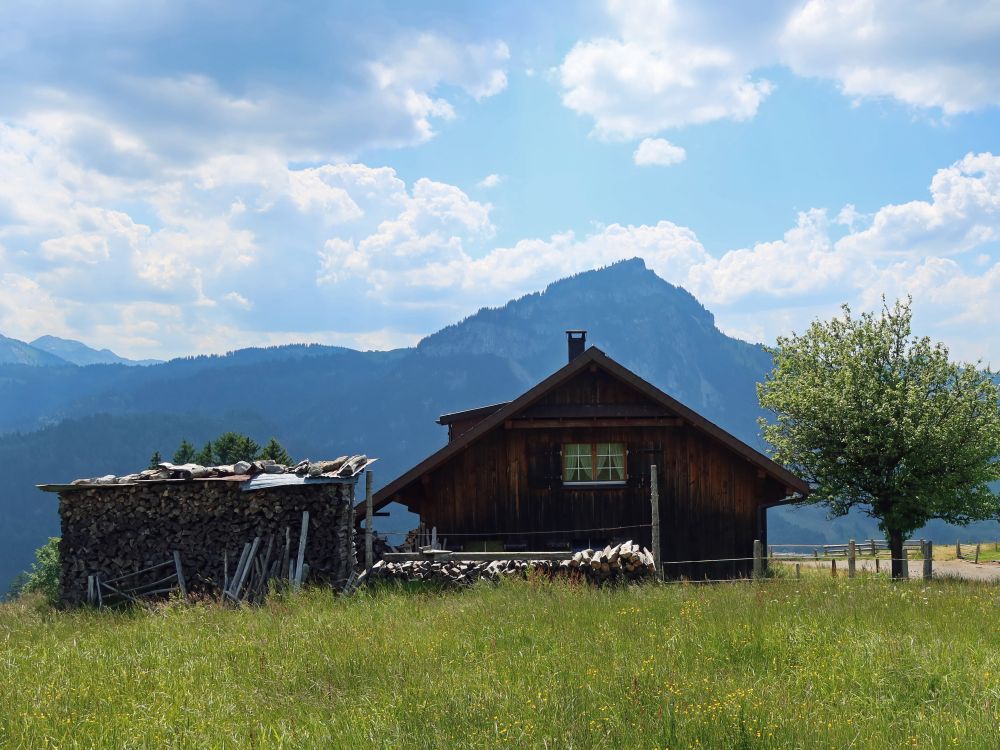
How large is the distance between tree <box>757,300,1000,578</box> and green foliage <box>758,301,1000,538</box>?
3 cm

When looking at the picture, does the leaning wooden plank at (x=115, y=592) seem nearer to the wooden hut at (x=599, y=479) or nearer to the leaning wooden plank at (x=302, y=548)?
the leaning wooden plank at (x=302, y=548)

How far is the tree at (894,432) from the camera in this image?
2334 cm

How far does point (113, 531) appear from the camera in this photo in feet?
55.2

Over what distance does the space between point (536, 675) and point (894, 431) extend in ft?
62.0

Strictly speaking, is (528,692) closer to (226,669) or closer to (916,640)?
(226,669)

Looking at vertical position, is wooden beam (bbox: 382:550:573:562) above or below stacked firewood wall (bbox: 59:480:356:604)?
below

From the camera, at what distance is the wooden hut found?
2097 cm

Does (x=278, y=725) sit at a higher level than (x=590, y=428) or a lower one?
lower

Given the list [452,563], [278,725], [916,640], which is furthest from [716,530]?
[278,725]

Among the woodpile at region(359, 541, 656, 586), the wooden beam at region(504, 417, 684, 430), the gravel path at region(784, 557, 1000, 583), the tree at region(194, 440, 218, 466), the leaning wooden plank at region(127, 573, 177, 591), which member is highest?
the wooden beam at region(504, 417, 684, 430)

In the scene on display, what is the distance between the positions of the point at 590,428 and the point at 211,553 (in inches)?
395

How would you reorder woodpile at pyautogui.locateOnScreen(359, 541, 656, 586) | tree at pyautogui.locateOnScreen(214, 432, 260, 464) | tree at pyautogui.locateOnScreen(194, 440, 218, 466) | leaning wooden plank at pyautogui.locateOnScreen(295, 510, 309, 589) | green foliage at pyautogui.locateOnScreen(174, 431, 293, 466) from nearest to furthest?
1. leaning wooden plank at pyautogui.locateOnScreen(295, 510, 309, 589)
2. woodpile at pyautogui.locateOnScreen(359, 541, 656, 586)
3. tree at pyautogui.locateOnScreen(194, 440, 218, 466)
4. green foliage at pyautogui.locateOnScreen(174, 431, 293, 466)
5. tree at pyautogui.locateOnScreen(214, 432, 260, 464)

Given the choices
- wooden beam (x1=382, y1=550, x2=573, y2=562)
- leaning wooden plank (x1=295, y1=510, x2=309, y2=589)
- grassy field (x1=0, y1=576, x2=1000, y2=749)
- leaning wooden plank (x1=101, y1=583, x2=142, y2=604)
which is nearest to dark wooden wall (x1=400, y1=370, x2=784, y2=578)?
wooden beam (x1=382, y1=550, x2=573, y2=562)

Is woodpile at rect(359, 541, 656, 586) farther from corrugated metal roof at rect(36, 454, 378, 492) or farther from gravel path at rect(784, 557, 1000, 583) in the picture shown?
gravel path at rect(784, 557, 1000, 583)
